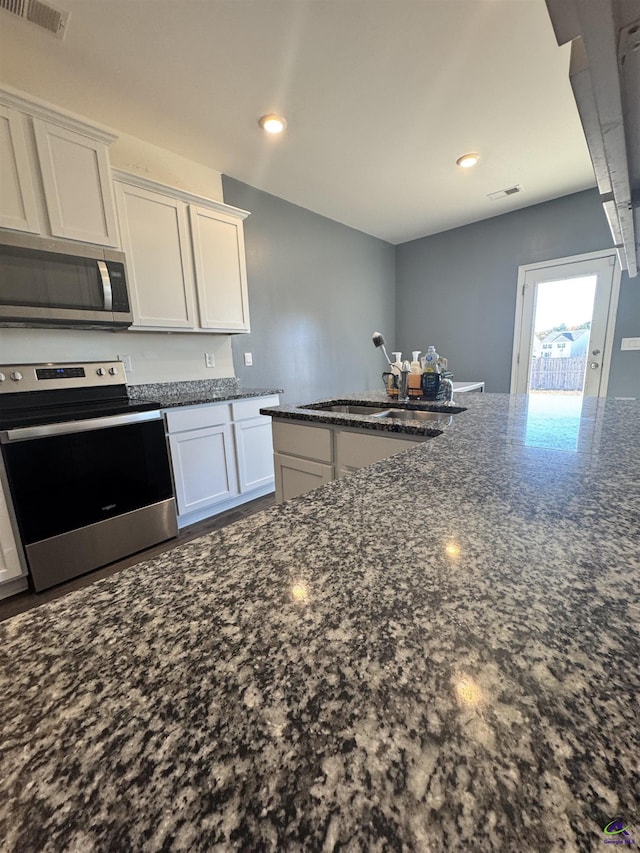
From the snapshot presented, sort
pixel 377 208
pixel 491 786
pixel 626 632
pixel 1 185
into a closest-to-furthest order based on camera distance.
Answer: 1. pixel 491 786
2. pixel 626 632
3. pixel 1 185
4. pixel 377 208

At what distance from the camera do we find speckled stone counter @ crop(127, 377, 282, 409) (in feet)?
7.81

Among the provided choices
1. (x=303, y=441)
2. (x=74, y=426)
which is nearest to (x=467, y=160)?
(x=303, y=441)

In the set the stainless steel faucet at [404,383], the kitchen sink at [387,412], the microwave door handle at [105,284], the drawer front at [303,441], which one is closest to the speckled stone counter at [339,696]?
the drawer front at [303,441]

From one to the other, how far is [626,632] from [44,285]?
2509 mm

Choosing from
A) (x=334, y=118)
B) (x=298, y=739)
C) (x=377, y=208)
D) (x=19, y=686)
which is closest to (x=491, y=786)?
(x=298, y=739)

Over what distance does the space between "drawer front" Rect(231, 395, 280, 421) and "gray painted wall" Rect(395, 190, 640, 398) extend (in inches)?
108

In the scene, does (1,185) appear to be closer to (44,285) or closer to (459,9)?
(44,285)

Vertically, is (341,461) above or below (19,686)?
below

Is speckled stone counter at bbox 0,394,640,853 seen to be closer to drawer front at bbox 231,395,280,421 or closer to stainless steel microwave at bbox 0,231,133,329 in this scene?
stainless steel microwave at bbox 0,231,133,329

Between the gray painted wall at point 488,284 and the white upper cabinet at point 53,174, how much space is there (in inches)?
142

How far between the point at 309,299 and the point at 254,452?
1843 millimetres

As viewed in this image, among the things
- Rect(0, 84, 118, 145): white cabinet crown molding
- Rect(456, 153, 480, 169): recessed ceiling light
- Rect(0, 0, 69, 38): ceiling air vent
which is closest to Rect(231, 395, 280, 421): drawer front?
Rect(0, 84, 118, 145): white cabinet crown molding

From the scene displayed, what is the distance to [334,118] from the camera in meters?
2.22

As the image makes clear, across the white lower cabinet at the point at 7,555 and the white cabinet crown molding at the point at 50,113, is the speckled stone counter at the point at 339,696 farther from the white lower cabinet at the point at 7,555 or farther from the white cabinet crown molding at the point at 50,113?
the white cabinet crown molding at the point at 50,113
